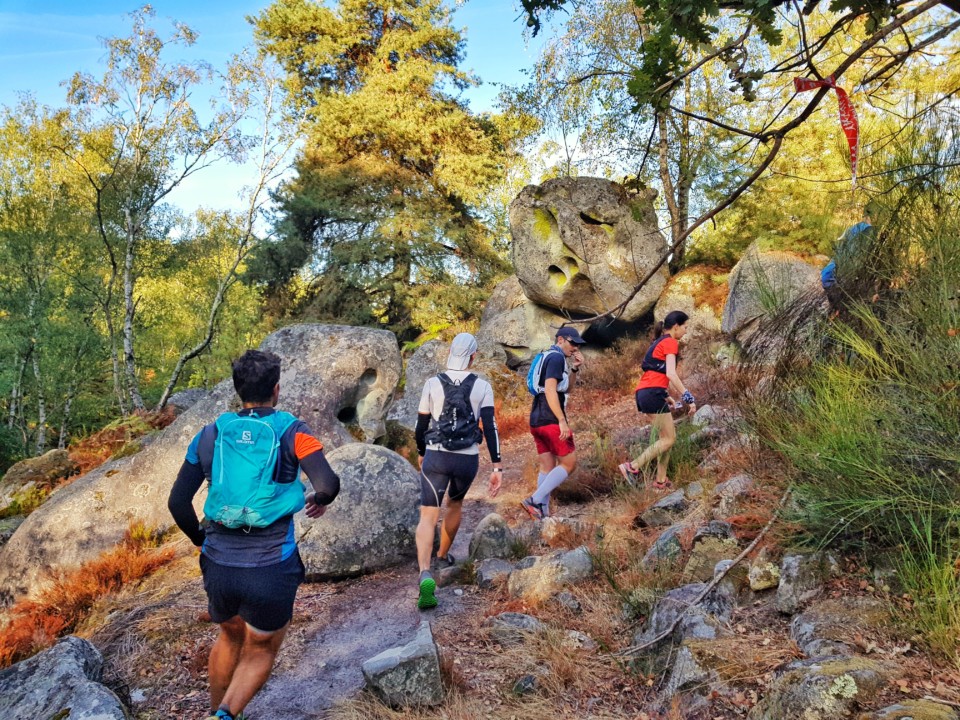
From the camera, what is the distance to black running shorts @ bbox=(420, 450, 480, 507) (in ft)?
17.3

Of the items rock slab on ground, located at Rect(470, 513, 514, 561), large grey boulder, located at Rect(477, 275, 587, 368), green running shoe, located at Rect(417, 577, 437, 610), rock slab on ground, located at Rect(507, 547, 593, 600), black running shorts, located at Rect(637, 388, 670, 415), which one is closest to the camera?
rock slab on ground, located at Rect(507, 547, 593, 600)

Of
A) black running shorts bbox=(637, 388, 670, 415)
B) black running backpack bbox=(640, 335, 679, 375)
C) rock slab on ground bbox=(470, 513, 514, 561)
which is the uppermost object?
black running backpack bbox=(640, 335, 679, 375)

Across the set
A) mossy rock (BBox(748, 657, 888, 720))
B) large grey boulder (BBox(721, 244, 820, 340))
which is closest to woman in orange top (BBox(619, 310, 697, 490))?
large grey boulder (BBox(721, 244, 820, 340))

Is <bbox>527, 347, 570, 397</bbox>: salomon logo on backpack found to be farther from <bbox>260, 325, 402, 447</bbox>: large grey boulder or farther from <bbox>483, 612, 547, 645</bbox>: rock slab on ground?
<bbox>260, 325, 402, 447</bbox>: large grey boulder

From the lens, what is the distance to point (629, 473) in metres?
7.15

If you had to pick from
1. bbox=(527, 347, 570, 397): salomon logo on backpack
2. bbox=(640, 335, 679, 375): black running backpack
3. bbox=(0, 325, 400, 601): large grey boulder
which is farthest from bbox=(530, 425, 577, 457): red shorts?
bbox=(0, 325, 400, 601): large grey boulder

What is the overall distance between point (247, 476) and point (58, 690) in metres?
1.45

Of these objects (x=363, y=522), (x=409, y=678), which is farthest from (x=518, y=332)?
(x=409, y=678)

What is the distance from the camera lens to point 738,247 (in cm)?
1606

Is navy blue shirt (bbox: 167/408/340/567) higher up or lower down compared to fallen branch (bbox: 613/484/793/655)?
higher up

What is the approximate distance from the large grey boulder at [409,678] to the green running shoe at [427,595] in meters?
1.33

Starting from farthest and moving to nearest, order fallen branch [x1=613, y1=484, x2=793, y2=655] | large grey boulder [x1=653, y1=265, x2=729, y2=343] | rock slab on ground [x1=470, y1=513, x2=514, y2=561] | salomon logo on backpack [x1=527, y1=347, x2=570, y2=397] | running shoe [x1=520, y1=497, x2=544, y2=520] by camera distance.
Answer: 1. large grey boulder [x1=653, y1=265, x2=729, y2=343]
2. running shoe [x1=520, y1=497, x2=544, y2=520]
3. salomon logo on backpack [x1=527, y1=347, x2=570, y2=397]
4. rock slab on ground [x1=470, y1=513, x2=514, y2=561]
5. fallen branch [x1=613, y1=484, x2=793, y2=655]

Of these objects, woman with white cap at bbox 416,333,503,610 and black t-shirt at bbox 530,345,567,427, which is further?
black t-shirt at bbox 530,345,567,427

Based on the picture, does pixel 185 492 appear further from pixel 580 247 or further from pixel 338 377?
pixel 580 247
